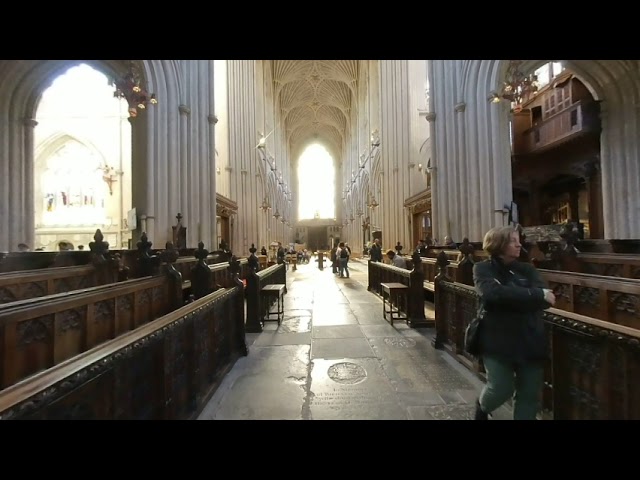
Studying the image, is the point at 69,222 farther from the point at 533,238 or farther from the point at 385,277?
the point at 533,238

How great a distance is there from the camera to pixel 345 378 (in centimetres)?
321

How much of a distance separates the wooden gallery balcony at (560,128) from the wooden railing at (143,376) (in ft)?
38.5

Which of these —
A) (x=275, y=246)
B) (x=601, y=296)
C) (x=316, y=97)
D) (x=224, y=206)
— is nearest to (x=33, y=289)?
(x=601, y=296)

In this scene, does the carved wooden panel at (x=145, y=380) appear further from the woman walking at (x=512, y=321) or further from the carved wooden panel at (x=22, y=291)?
the carved wooden panel at (x=22, y=291)

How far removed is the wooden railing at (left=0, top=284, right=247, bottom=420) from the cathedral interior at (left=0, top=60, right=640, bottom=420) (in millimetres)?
13

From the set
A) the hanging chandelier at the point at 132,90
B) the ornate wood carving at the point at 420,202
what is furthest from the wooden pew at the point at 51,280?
the ornate wood carving at the point at 420,202

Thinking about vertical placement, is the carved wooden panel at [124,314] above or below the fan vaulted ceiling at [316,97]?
below

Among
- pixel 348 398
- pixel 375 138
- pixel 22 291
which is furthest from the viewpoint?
pixel 375 138

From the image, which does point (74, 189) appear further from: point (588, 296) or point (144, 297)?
point (588, 296)

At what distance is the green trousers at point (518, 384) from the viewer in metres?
1.83

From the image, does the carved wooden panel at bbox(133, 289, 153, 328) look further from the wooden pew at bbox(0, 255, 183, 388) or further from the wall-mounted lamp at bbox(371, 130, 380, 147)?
the wall-mounted lamp at bbox(371, 130, 380, 147)

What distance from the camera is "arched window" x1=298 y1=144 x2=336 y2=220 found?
48250mm

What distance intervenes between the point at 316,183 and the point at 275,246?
26.6 m

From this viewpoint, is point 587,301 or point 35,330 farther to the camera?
point 587,301
